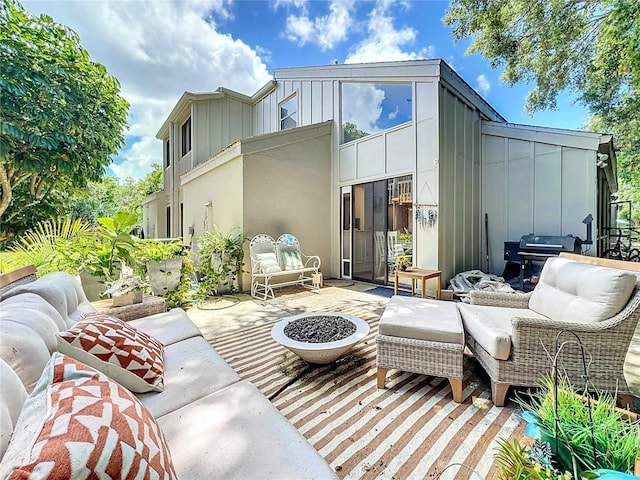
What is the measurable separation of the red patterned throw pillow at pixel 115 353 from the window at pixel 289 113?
776 centimetres

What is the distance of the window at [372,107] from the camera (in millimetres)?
5679

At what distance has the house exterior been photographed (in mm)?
5281

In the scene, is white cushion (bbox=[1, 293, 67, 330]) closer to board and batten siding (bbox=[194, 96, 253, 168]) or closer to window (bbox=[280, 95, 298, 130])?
window (bbox=[280, 95, 298, 130])

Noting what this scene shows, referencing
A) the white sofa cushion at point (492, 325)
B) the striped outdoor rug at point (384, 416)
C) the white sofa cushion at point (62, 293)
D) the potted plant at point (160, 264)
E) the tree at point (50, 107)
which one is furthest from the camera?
the potted plant at point (160, 264)

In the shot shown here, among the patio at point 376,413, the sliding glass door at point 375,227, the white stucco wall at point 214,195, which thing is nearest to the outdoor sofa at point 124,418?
the patio at point 376,413

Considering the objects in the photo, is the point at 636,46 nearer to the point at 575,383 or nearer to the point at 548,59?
the point at 548,59

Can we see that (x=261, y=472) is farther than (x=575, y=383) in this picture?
No

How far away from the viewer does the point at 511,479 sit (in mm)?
982

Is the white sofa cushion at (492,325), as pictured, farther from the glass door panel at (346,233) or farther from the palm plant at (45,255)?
the palm plant at (45,255)

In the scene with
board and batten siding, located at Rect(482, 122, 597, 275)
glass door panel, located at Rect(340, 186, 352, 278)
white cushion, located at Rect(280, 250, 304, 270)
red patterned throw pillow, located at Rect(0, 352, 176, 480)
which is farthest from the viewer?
glass door panel, located at Rect(340, 186, 352, 278)

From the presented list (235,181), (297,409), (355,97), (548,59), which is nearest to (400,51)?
(355,97)

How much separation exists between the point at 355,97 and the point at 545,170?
14.8ft

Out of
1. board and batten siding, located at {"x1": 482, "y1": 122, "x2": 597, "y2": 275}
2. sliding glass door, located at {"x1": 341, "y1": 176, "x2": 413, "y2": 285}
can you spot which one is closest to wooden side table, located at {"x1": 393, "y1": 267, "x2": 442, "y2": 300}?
sliding glass door, located at {"x1": 341, "y1": 176, "x2": 413, "y2": 285}

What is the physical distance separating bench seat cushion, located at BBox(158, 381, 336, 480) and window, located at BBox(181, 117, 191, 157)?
33.4 ft
